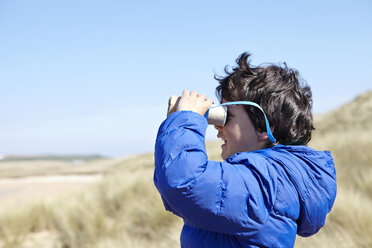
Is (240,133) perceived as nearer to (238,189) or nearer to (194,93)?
(194,93)

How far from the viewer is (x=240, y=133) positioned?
1984 mm

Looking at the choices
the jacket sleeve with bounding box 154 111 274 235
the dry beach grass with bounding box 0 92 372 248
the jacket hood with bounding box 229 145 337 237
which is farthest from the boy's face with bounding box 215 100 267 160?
the dry beach grass with bounding box 0 92 372 248

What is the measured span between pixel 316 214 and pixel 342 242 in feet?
7.16

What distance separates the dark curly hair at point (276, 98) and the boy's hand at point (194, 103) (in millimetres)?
248

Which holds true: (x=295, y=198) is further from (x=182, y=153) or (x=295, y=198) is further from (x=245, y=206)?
(x=182, y=153)

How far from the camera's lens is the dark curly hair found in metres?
1.95

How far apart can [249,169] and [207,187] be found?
233 mm

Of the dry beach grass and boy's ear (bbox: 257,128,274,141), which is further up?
boy's ear (bbox: 257,128,274,141)

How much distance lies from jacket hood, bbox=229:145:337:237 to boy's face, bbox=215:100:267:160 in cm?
16

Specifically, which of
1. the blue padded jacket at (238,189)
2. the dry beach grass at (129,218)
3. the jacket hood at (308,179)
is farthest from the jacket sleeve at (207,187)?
the dry beach grass at (129,218)

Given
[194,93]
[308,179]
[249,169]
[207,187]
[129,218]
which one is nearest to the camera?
[207,187]

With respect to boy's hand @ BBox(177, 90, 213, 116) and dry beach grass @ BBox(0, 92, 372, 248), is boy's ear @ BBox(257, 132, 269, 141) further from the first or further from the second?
dry beach grass @ BBox(0, 92, 372, 248)

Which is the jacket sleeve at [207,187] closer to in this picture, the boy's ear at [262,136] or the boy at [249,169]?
the boy at [249,169]

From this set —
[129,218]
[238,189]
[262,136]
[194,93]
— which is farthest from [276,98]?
[129,218]
